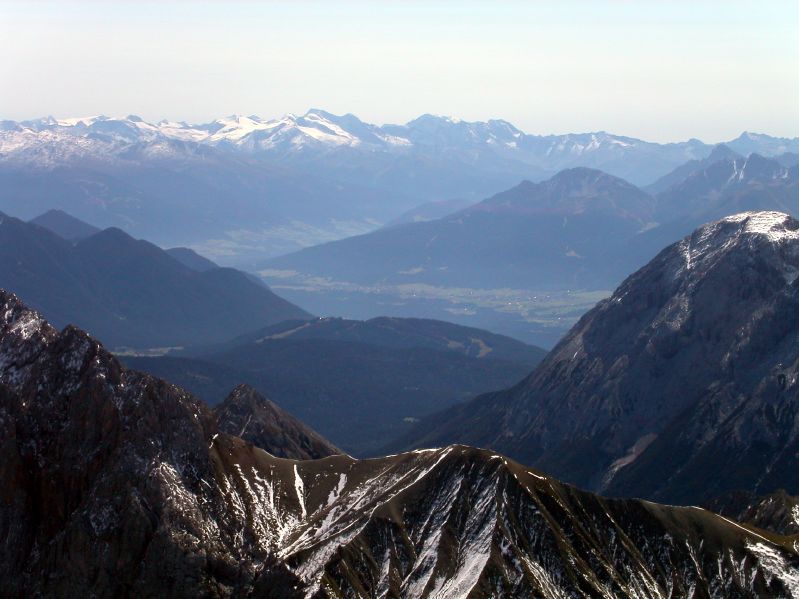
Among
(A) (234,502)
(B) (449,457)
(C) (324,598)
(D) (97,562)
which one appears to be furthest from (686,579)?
(D) (97,562)

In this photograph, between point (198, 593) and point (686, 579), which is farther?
point (686, 579)

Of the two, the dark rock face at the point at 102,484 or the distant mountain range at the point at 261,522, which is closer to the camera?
the dark rock face at the point at 102,484

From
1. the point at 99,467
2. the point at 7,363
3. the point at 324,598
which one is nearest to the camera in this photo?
the point at 324,598

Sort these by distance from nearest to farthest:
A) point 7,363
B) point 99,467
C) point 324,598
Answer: point 324,598 < point 99,467 < point 7,363

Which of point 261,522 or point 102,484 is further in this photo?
point 261,522

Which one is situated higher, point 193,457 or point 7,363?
point 7,363

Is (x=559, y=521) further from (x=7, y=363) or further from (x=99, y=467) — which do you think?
(x=7, y=363)

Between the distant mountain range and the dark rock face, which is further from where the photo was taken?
the distant mountain range

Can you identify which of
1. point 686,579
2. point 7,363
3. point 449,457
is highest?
point 7,363
